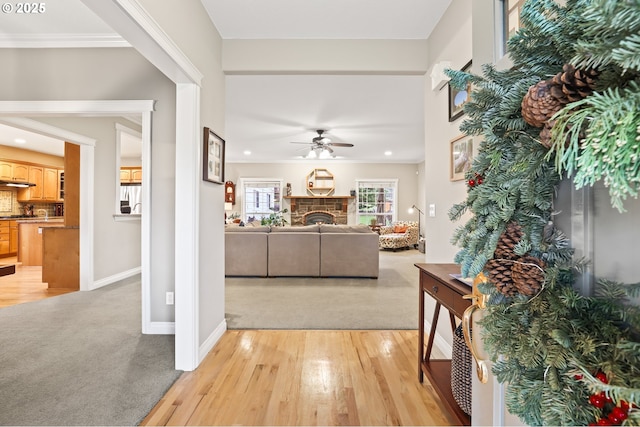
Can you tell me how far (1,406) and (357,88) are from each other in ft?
13.8

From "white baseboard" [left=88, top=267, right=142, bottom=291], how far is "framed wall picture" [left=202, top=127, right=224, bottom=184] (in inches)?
118

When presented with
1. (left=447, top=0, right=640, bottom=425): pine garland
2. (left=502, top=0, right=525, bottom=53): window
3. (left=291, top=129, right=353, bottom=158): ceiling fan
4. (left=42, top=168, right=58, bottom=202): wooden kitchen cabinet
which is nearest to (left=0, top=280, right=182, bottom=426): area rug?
(left=447, top=0, right=640, bottom=425): pine garland

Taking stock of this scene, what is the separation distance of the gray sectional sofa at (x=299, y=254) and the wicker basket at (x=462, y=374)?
10.9ft

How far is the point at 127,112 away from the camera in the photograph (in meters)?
2.90

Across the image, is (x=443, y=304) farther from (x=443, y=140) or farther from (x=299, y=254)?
(x=299, y=254)

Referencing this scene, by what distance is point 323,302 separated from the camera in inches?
144

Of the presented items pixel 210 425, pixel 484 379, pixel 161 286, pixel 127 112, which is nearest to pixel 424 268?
pixel 484 379

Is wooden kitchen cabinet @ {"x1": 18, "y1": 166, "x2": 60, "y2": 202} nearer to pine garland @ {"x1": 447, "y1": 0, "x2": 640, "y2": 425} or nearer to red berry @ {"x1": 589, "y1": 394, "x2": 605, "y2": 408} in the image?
Result: pine garland @ {"x1": 447, "y1": 0, "x2": 640, "y2": 425}

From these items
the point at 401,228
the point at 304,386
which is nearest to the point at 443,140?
the point at 304,386

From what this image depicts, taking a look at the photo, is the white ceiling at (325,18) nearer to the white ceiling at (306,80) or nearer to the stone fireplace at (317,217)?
the white ceiling at (306,80)

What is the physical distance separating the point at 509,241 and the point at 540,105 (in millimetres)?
262

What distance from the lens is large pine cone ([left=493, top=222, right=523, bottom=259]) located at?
0.59 metres

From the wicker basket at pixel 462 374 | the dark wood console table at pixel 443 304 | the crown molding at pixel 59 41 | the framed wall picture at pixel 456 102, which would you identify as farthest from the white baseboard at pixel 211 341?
the crown molding at pixel 59 41

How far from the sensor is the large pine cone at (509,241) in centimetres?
59
